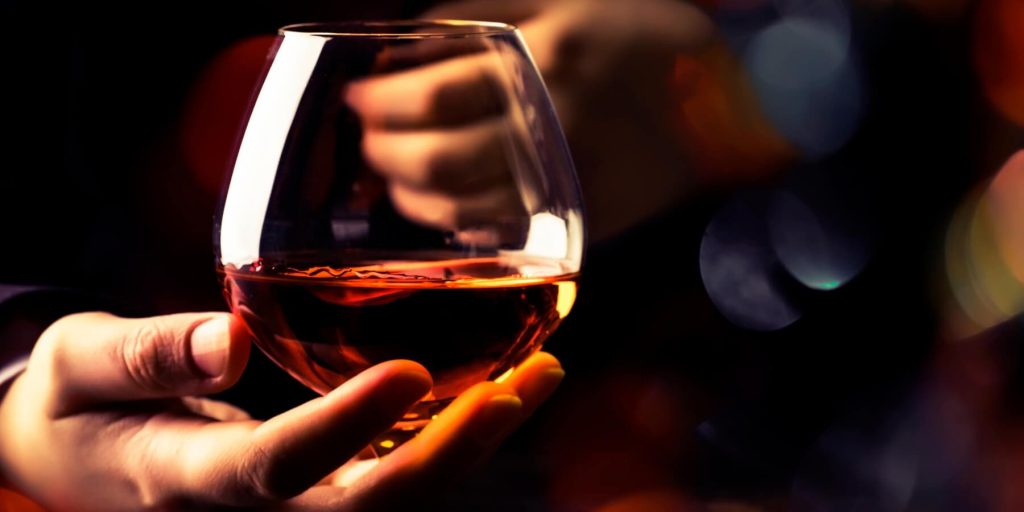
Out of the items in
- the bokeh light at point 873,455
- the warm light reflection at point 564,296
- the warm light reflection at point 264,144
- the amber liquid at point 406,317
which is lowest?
the bokeh light at point 873,455

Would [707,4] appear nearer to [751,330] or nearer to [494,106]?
[751,330]

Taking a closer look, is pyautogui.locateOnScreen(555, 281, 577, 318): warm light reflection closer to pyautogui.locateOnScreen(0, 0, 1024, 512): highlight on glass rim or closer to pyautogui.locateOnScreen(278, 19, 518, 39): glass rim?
pyautogui.locateOnScreen(0, 0, 1024, 512): highlight on glass rim

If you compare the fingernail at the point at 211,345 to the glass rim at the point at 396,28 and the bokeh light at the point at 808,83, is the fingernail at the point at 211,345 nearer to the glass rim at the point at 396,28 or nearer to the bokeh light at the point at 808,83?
the glass rim at the point at 396,28

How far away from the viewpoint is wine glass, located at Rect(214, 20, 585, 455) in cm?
63

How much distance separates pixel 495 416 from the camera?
2.31ft

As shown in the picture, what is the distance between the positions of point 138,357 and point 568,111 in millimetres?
744

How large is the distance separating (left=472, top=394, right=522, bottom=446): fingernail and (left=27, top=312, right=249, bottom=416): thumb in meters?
0.18

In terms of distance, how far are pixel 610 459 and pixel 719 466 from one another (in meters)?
0.39

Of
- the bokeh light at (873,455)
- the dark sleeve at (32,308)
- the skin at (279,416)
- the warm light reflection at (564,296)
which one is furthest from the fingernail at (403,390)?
the bokeh light at (873,455)

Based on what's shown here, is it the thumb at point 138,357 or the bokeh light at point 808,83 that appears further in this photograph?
the bokeh light at point 808,83

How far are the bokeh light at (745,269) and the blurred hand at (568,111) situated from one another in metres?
Answer: 0.12

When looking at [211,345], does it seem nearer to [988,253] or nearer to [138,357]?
[138,357]

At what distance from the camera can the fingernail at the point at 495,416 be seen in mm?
→ 700

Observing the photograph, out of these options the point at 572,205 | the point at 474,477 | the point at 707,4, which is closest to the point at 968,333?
the point at 707,4
